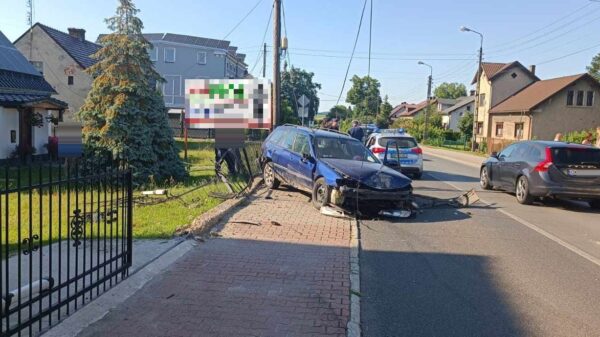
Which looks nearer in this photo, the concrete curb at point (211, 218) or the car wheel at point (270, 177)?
the concrete curb at point (211, 218)

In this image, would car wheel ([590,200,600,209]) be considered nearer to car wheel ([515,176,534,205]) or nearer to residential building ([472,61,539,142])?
car wheel ([515,176,534,205])

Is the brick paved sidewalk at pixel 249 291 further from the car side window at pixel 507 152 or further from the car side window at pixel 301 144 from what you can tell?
the car side window at pixel 507 152

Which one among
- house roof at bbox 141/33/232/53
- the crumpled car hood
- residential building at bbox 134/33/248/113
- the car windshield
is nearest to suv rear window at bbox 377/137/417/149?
the car windshield

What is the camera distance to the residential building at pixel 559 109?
4403 cm

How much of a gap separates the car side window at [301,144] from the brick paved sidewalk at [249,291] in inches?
138

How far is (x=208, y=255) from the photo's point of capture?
21.8 feet

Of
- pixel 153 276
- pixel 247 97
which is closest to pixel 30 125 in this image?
pixel 247 97

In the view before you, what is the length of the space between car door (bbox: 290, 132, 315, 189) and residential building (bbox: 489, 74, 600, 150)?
3522cm

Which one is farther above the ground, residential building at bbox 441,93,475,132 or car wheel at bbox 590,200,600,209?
residential building at bbox 441,93,475,132

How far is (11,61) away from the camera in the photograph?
24.0 m

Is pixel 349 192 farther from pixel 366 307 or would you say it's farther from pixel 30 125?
pixel 30 125

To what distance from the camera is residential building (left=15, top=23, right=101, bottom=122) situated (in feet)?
130

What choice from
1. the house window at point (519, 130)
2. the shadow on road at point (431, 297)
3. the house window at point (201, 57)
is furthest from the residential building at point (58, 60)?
the shadow on road at point (431, 297)

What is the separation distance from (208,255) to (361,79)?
117421 millimetres
